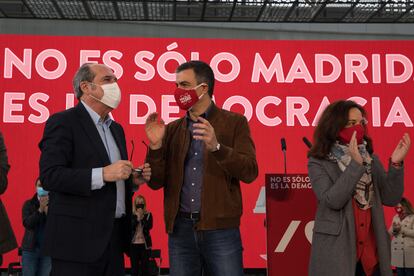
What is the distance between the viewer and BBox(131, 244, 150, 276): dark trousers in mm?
5902

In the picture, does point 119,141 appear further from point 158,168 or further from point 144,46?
point 144,46

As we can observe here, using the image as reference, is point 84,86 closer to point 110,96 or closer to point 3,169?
point 110,96

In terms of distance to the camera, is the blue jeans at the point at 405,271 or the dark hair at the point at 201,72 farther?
the blue jeans at the point at 405,271

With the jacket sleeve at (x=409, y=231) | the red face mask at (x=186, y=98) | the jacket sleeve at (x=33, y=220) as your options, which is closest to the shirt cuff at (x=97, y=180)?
the red face mask at (x=186, y=98)

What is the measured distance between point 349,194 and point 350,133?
0.32 m

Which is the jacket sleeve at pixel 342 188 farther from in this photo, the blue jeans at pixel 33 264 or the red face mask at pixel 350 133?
the blue jeans at pixel 33 264

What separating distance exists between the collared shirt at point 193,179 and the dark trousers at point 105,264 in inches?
12.2

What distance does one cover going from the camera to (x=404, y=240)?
21.2ft

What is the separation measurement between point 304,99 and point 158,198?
260 cm

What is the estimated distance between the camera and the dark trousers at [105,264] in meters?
2.12

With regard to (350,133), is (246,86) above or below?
above

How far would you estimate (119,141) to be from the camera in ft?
8.11

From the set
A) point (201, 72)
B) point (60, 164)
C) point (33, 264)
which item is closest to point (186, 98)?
point (201, 72)

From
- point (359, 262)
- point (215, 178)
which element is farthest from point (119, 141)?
point (359, 262)
